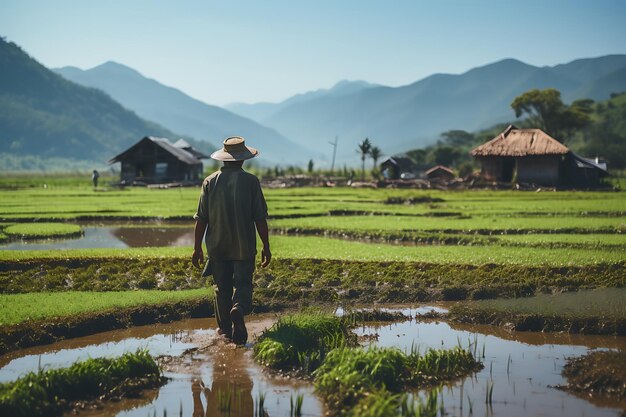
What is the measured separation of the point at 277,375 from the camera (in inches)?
333

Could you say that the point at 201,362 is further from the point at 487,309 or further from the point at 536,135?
the point at 536,135

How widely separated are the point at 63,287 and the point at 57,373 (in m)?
6.12

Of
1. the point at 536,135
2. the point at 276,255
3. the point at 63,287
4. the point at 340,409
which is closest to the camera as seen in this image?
the point at 340,409

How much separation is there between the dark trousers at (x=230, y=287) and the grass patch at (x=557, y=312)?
3.83 metres

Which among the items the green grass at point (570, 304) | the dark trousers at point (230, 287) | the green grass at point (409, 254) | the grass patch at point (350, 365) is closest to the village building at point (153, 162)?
the green grass at point (409, 254)

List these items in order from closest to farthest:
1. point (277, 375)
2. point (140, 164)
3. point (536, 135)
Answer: point (277, 375) < point (536, 135) < point (140, 164)

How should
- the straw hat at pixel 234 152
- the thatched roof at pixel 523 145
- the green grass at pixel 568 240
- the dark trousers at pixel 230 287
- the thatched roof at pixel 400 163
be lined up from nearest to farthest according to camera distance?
the dark trousers at pixel 230 287 < the straw hat at pixel 234 152 < the green grass at pixel 568 240 < the thatched roof at pixel 523 145 < the thatched roof at pixel 400 163

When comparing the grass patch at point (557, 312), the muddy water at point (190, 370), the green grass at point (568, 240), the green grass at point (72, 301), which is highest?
the green grass at point (568, 240)

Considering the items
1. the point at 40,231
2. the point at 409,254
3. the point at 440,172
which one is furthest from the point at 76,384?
the point at 440,172

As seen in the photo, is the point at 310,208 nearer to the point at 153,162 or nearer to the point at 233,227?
the point at 233,227

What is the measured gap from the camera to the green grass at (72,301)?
1060 cm

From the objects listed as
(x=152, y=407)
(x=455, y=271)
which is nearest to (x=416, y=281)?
(x=455, y=271)

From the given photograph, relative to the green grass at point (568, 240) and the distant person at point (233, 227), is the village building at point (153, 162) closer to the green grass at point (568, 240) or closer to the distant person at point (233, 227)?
the green grass at point (568, 240)

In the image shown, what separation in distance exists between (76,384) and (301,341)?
9.35 ft
